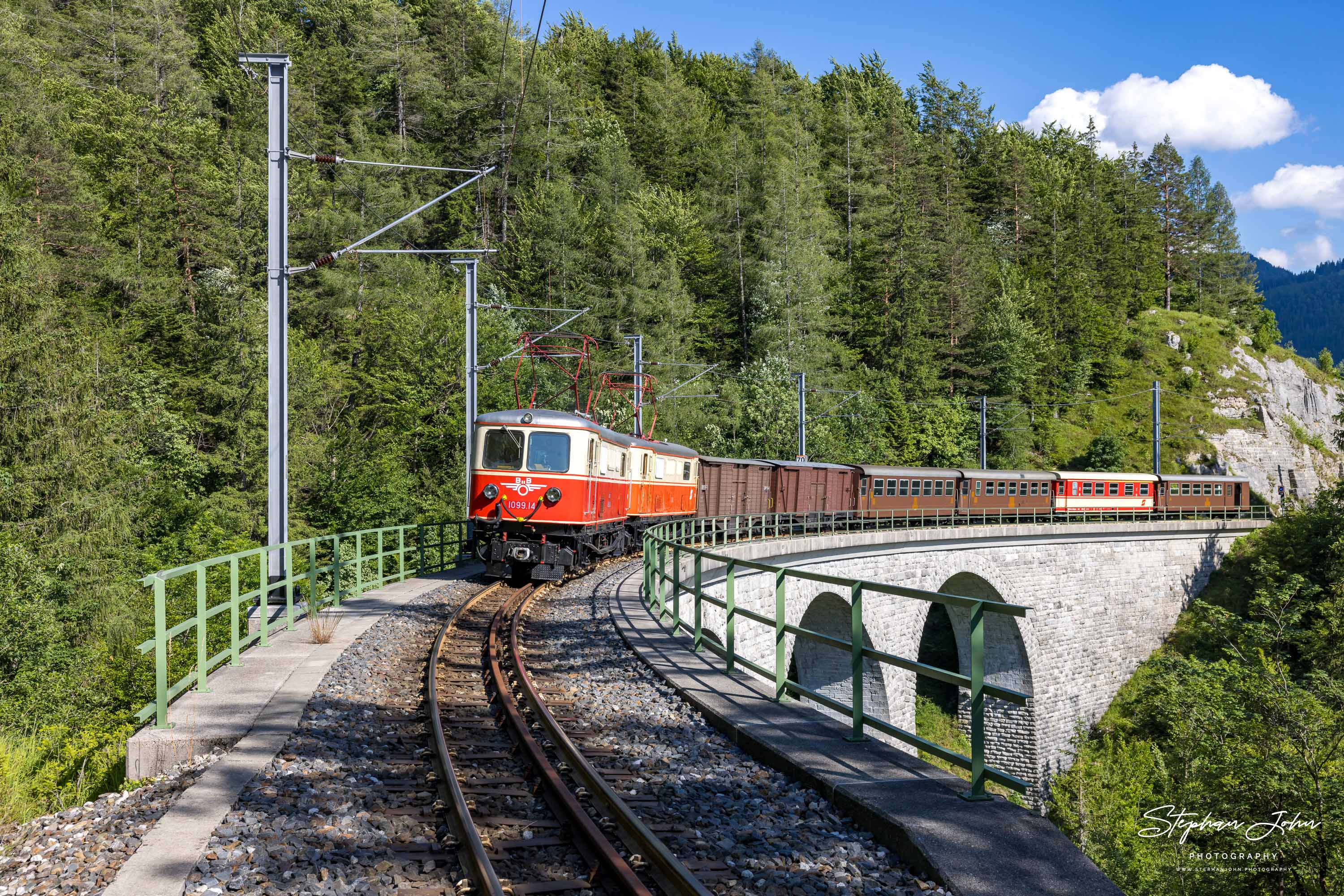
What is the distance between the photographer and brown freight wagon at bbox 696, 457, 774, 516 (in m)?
30.5

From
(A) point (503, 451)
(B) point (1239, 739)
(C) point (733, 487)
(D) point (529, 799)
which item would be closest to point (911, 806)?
(D) point (529, 799)

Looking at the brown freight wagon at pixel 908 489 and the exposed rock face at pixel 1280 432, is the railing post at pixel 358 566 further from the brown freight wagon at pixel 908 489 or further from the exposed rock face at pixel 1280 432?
the exposed rock face at pixel 1280 432

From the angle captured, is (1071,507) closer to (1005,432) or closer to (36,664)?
(1005,432)

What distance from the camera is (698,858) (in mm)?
4586

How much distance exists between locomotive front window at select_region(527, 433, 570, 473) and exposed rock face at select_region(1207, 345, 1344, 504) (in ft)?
206

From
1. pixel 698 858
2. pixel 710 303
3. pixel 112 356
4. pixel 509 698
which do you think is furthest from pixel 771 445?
pixel 698 858

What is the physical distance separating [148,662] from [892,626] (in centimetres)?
1876

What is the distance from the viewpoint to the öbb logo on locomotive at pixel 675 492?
698 inches

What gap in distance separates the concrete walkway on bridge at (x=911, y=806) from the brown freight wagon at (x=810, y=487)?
24478 mm

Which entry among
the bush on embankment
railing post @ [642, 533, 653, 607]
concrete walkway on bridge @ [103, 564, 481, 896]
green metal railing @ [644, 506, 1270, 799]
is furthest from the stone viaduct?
concrete walkway on bridge @ [103, 564, 481, 896]

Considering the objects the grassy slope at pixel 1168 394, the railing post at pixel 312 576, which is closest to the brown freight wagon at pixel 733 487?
the railing post at pixel 312 576

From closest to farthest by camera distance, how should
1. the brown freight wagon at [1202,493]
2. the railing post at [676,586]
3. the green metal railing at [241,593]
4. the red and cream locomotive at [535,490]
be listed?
the green metal railing at [241,593] → the railing post at [676,586] → the red and cream locomotive at [535,490] → the brown freight wagon at [1202,493]

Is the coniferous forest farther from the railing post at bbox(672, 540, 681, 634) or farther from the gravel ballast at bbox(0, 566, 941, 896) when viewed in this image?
the railing post at bbox(672, 540, 681, 634)

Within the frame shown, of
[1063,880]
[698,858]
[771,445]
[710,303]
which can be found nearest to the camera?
[1063,880]
